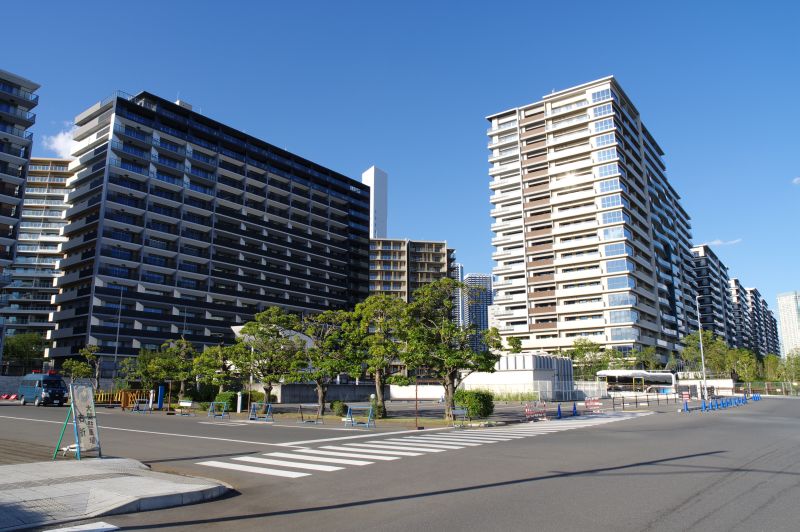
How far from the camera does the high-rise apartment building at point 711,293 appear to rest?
525ft

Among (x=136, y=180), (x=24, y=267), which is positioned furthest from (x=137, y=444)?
(x=24, y=267)

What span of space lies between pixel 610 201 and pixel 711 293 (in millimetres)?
89294

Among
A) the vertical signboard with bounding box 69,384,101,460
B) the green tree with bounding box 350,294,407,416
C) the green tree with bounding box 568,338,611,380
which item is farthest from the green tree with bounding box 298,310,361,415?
the green tree with bounding box 568,338,611,380

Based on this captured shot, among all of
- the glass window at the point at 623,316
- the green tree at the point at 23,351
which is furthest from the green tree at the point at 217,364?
the glass window at the point at 623,316

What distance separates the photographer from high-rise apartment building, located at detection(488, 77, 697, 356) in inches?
3728

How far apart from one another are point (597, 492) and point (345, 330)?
84.6 feet

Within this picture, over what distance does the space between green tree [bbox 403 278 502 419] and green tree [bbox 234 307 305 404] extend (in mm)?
9186

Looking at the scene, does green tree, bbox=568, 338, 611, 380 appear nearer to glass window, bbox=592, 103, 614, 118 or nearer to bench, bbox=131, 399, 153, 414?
glass window, bbox=592, 103, 614, 118

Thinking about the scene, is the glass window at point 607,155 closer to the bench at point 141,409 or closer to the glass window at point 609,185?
the glass window at point 609,185

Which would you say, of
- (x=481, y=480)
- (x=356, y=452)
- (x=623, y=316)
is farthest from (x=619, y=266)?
(x=481, y=480)

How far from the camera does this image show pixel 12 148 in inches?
2822

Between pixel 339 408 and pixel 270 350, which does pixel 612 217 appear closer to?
pixel 270 350

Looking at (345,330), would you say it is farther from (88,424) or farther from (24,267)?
(24,267)

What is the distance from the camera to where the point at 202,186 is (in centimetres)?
9512
